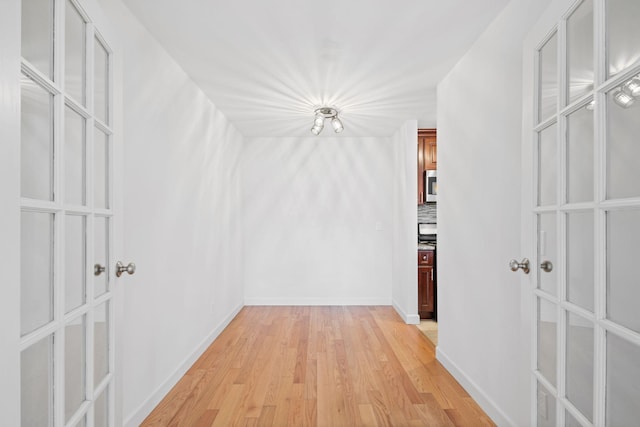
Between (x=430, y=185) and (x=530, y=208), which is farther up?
(x=430, y=185)

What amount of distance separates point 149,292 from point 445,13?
2.45 m

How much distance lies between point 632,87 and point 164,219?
2616mm

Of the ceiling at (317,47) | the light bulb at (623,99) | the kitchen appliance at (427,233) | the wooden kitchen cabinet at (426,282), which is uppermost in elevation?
the ceiling at (317,47)

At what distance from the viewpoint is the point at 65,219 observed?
50.4 inches

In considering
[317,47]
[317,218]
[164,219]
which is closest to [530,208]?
[317,47]

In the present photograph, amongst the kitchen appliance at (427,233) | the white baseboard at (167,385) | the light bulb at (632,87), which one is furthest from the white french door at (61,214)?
the kitchen appliance at (427,233)

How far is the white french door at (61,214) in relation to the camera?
1012mm

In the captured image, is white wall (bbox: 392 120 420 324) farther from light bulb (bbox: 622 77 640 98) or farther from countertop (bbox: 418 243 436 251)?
light bulb (bbox: 622 77 640 98)

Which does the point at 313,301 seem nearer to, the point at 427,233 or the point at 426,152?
the point at 427,233

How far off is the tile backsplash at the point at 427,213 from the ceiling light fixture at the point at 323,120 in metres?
2.13

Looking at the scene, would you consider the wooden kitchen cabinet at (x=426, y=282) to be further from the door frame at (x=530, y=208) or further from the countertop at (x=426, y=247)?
the door frame at (x=530, y=208)

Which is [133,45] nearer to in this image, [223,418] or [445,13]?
[445,13]

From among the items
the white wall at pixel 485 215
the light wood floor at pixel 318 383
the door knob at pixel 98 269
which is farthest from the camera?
the light wood floor at pixel 318 383

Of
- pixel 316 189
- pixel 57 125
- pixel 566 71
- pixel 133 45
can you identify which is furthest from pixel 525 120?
pixel 316 189
